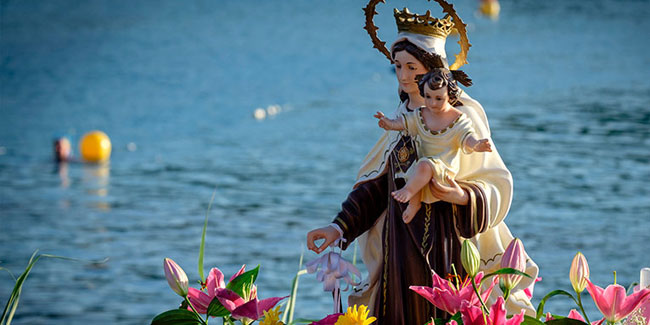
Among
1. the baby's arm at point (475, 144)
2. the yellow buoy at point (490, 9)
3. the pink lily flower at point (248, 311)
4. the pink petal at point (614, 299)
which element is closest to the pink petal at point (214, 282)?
the pink lily flower at point (248, 311)

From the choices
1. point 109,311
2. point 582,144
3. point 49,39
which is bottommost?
point 109,311

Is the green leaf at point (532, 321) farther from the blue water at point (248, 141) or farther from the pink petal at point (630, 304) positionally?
the blue water at point (248, 141)

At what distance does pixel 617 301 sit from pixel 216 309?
0.86 m

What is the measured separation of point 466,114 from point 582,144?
9.73m

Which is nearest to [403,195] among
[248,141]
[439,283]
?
[439,283]

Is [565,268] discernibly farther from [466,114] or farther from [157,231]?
[466,114]

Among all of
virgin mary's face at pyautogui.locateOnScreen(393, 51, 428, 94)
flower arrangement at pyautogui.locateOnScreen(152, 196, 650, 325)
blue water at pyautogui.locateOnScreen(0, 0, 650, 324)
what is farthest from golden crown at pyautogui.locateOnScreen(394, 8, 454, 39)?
blue water at pyautogui.locateOnScreen(0, 0, 650, 324)

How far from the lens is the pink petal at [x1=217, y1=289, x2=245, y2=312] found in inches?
80.5

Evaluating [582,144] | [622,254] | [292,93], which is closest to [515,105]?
[582,144]

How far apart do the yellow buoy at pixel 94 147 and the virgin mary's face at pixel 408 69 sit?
29.7 ft

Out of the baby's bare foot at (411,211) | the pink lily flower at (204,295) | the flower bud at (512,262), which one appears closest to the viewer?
the flower bud at (512,262)

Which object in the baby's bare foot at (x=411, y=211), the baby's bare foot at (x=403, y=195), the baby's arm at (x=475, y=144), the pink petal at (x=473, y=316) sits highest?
the baby's arm at (x=475, y=144)

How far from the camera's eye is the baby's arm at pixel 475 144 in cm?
241

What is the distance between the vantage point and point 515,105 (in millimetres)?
14477
